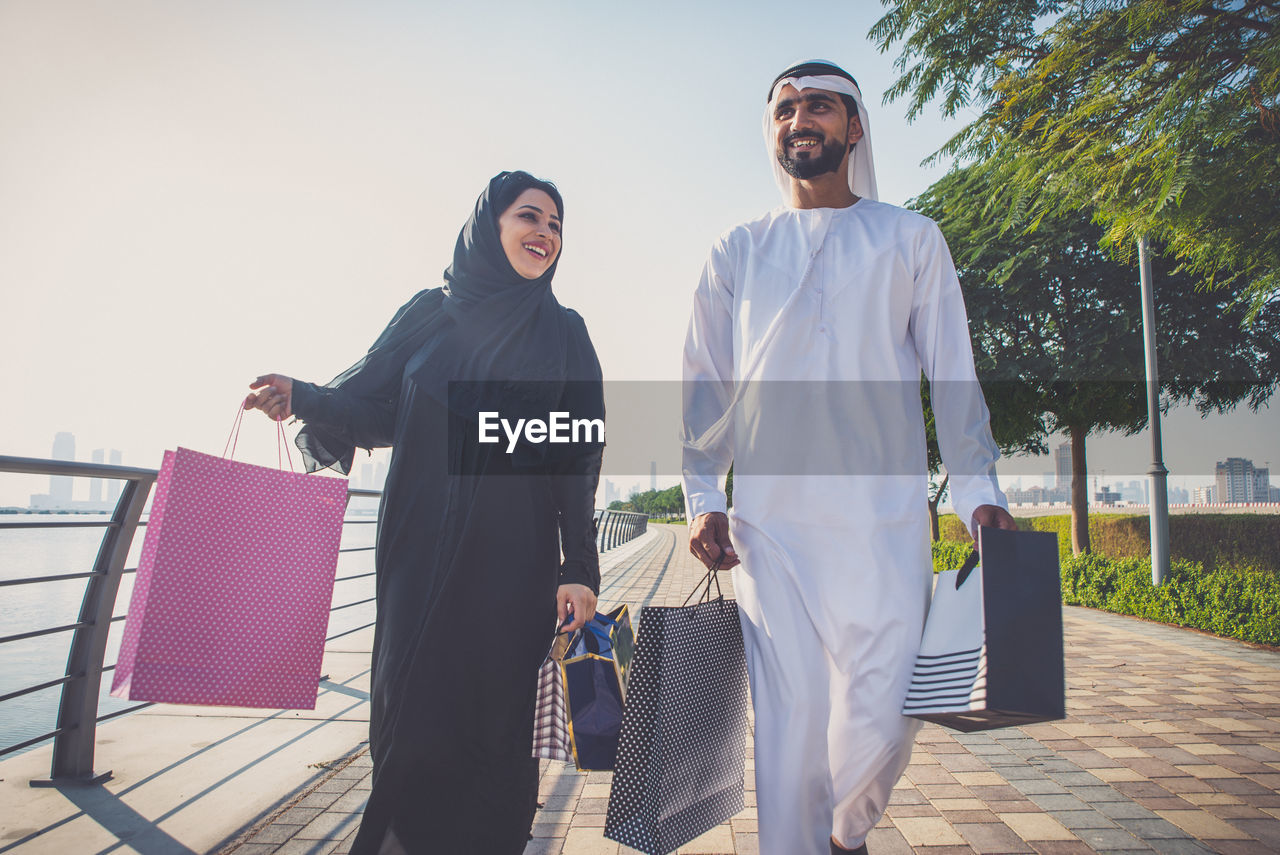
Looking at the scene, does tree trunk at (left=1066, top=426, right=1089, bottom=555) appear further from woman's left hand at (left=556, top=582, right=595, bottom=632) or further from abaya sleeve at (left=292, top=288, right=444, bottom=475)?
abaya sleeve at (left=292, top=288, right=444, bottom=475)

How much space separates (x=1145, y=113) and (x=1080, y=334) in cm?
596

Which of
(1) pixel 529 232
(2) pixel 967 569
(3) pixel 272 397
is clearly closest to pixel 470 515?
(3) pixel 272 397

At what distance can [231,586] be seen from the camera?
2.12m

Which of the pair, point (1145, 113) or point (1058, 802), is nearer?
point (1058, 802)

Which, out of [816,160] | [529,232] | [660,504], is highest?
[816,160]

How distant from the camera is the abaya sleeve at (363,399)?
7.32ft

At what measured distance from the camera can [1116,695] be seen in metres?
5.00

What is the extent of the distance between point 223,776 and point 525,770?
1.75 m

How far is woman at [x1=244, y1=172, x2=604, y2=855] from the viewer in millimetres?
1999

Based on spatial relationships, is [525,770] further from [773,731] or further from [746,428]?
[746,428]

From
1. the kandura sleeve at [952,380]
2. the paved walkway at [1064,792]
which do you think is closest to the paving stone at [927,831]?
the paved walkway at [1064,792]

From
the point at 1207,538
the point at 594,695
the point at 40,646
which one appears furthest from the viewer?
the point at 1207,538

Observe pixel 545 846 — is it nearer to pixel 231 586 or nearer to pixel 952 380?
pixel 231 586

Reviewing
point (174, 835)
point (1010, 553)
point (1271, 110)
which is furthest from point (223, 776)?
point (1271, 110)
